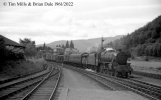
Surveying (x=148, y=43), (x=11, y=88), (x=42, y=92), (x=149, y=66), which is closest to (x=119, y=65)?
(x=149, y=66)

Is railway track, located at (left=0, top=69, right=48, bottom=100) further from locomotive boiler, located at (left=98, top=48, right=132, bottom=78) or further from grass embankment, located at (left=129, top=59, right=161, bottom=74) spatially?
grass embankment, located at (left=129, top=59, right=161, bottom=74)

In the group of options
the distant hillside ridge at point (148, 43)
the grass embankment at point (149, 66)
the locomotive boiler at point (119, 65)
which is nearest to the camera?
the locomotive boiler at point (119, 65)

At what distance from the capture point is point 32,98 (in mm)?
12414

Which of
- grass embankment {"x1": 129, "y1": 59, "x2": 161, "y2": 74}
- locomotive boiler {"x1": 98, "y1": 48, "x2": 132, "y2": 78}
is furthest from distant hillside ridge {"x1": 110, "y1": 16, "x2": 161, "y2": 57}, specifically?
locomotive boiler {"x1": 98, "y1": 48, "x2": 132, "y2": 78}

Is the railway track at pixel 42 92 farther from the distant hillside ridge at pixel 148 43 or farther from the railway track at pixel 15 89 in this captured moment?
the distant hillside ridge at pixel 148 43

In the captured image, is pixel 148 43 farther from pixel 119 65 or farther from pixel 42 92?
pixel 42 92

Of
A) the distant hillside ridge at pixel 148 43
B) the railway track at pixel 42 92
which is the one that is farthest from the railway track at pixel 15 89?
the distant hillside ridge at pixel 148 43

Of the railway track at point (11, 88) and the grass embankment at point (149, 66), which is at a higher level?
the grass embankment at point (149, 66)

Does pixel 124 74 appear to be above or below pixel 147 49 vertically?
below

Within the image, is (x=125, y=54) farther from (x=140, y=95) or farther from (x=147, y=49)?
(x=147, y=49)

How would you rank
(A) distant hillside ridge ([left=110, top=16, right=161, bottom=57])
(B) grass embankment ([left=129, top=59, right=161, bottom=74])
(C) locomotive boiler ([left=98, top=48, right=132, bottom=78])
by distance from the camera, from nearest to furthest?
(C) locomotive boiler ([left=98, top=48, right=132, bottom=78]), (B) grass embankment ([left=129, top=59, right=161, bottom=74]), (A) distant hillside ridge ([left=110, top=16, right=161, bottom=57])

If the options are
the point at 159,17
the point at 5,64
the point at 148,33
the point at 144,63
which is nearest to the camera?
the point at 5,64

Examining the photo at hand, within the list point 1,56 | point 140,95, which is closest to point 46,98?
point 140,95

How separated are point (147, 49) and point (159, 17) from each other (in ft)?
68.6
